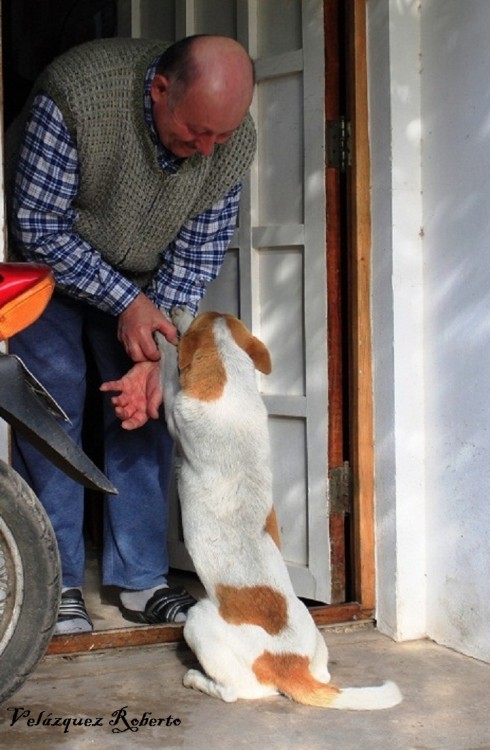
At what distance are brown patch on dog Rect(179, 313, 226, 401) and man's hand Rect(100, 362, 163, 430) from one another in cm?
27

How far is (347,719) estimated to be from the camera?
3.36m

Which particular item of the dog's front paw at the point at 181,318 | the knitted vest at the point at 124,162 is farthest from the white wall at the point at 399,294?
the dog's front paw at the point at 181,318

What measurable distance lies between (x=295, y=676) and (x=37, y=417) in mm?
1175

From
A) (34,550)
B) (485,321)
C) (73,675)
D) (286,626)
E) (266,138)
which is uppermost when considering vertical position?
(266,138)

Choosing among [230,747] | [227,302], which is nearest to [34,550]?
[230,747]

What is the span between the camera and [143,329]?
3.88 meters

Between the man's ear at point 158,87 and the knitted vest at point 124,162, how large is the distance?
0.07m

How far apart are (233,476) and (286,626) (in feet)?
1.57

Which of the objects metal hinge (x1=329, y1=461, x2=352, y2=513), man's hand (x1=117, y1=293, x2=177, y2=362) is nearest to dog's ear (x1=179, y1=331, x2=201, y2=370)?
man's hand (x1=117, y1=293, x2=177, y2=362)

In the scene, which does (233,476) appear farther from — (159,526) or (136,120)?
(136,120)

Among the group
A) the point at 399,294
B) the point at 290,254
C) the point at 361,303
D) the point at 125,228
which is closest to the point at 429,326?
the point at 399,294

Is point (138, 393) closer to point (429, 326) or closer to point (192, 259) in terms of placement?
point (192, 259)

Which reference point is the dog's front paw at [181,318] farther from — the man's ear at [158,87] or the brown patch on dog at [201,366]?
the man's ear at [158,87]

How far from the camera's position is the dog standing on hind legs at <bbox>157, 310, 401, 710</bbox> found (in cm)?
342
